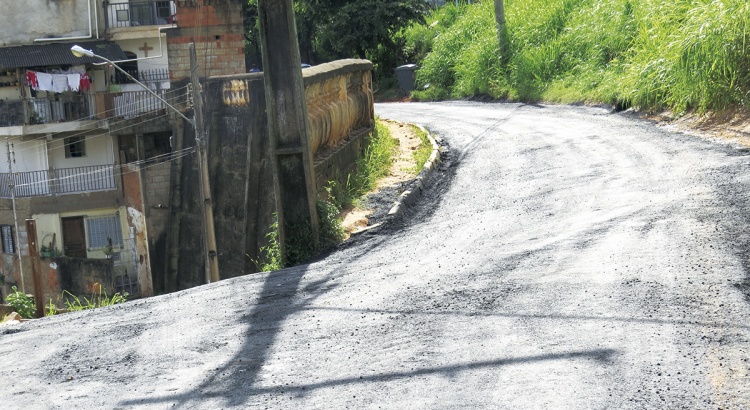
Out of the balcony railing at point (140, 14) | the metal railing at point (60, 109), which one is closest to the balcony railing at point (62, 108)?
the metal railing at point (60, 109)

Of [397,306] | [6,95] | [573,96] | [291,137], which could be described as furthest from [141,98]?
[397,306]

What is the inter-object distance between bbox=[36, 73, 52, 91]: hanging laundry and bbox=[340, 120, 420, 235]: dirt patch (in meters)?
17.5

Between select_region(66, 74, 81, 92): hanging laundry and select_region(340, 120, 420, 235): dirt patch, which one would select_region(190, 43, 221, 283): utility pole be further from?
select_region(66, 74, 81, 92): hanging laundry

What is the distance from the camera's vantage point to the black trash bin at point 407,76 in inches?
1519

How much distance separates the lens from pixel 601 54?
25109mm

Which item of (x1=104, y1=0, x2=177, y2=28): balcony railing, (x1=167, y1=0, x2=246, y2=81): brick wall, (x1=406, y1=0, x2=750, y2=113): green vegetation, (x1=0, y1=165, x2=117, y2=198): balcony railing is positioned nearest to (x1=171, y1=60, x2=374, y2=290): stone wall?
(x1=167, y1=0, x2=246, y2=81): brick wall

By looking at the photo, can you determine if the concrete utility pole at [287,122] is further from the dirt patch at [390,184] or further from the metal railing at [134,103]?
the metal railing at [134,103]

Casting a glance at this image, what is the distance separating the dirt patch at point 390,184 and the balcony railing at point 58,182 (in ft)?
52.1

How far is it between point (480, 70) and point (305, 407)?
1039 inches

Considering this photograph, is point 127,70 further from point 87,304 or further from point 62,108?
point 87,304

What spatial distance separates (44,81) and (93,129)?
2.31 m

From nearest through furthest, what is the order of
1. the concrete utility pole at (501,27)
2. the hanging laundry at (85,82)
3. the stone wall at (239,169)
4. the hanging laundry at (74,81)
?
the stone wall at (239,169), the concrete utility pole at (501,27), the hanging laundry at (74,81), the hanging laundry at (85,82)

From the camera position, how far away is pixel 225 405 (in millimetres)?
6301

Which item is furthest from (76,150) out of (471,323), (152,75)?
(471,323)
